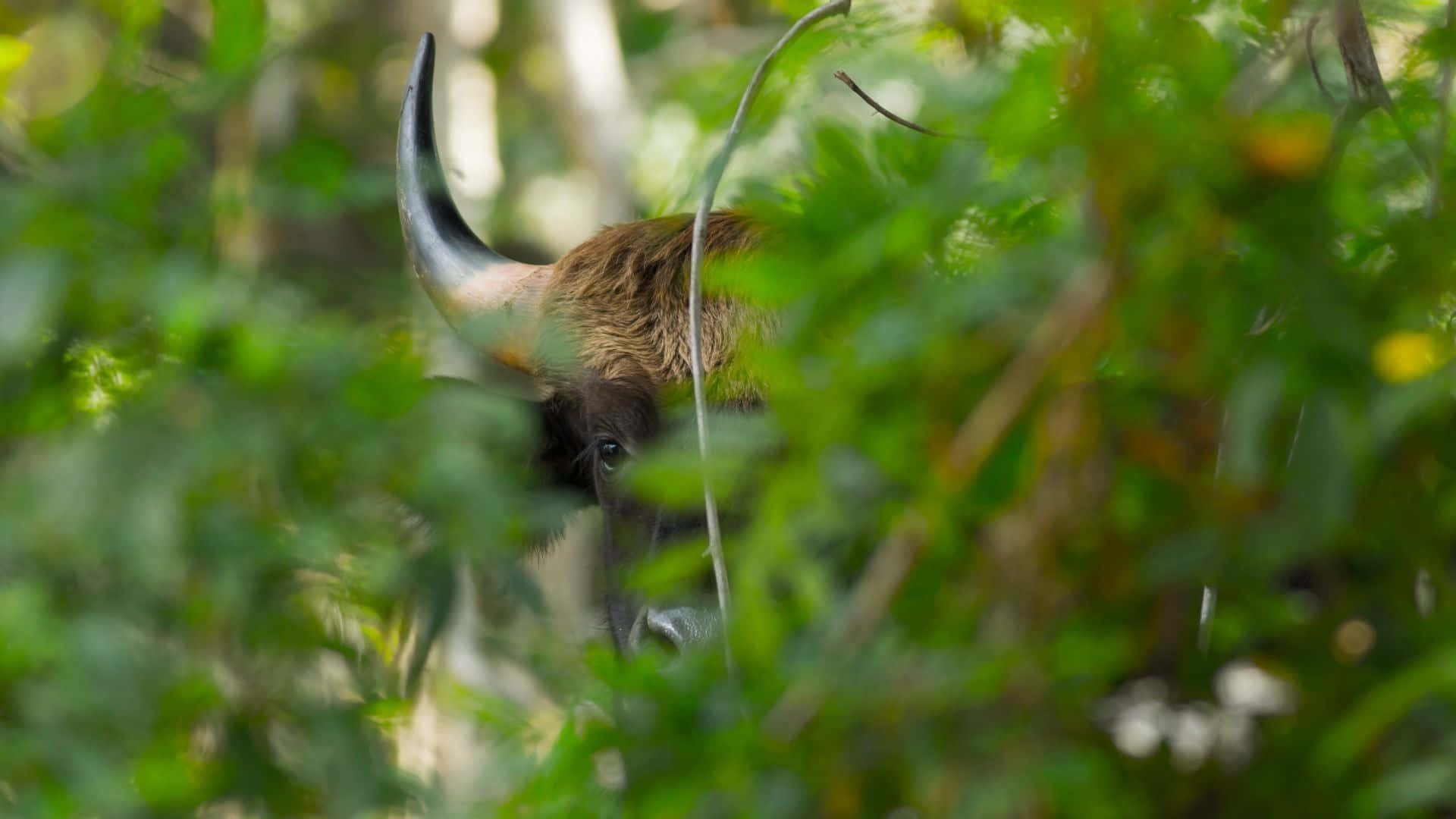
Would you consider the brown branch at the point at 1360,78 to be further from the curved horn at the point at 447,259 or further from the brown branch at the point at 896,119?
the curved horn at the point at 447,259

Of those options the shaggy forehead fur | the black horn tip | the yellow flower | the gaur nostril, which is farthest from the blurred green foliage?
the black horn tip

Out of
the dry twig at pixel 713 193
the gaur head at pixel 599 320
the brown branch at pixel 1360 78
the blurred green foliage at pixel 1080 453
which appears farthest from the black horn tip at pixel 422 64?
the brown branch at pixel 1360 78

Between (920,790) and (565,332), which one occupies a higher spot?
(920,790)

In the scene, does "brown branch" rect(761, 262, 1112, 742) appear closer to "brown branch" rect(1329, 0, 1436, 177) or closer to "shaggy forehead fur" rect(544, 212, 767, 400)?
"brown branch" rect(1329, 0, 1436, 177)

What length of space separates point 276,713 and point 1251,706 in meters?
2.57

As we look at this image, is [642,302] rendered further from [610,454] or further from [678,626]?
[678,626]

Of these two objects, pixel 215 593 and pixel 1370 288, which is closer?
pixel 1370 288

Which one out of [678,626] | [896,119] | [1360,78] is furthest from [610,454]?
[1360,78]

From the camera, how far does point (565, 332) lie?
322 cm

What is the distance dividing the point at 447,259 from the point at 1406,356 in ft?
9.54

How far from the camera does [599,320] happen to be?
3.21m

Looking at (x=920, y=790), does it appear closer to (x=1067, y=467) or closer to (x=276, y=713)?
(x=1067, y=467)

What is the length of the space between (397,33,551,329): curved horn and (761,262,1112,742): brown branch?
8.25ft

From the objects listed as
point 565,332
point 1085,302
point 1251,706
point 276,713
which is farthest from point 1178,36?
point 276,713
